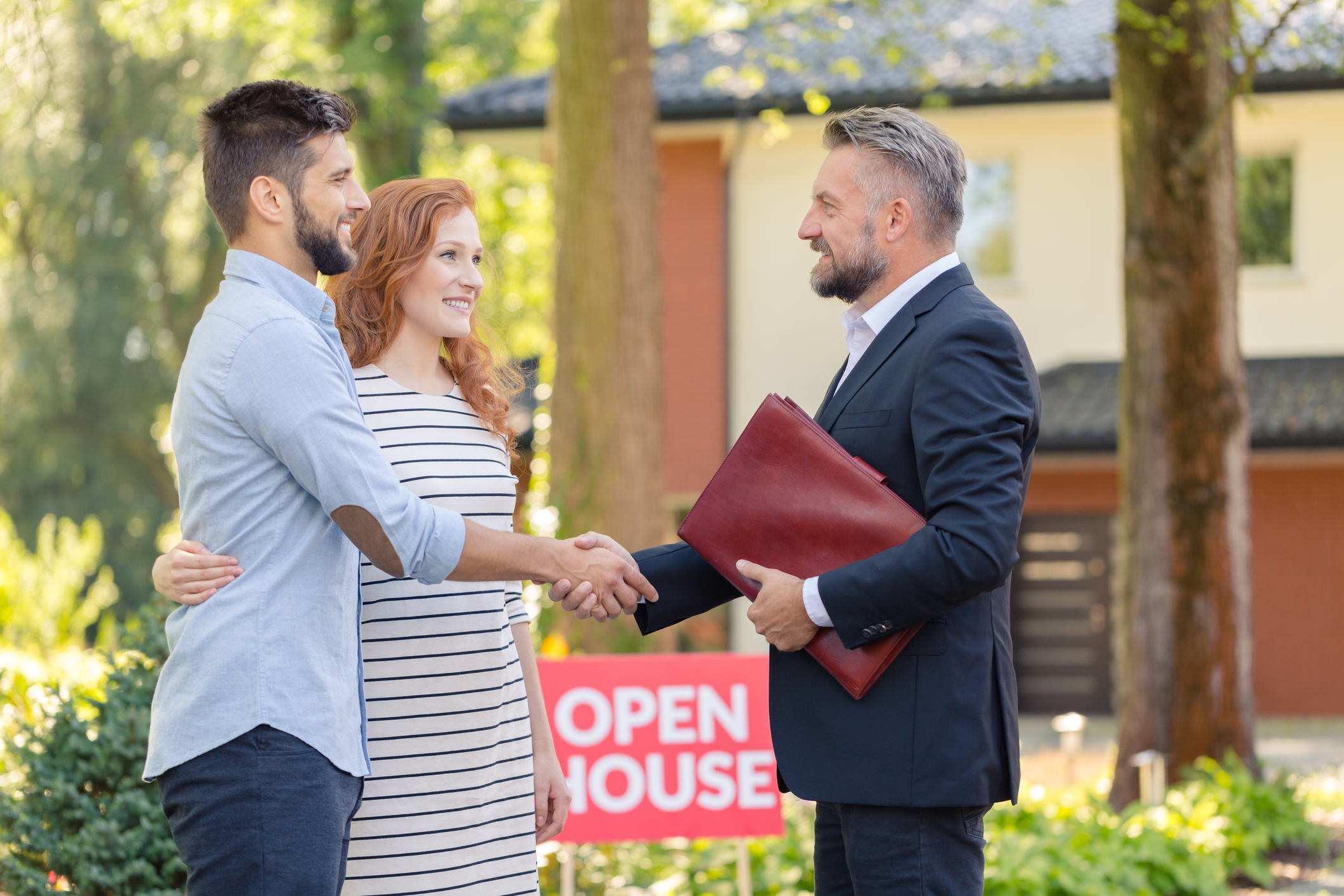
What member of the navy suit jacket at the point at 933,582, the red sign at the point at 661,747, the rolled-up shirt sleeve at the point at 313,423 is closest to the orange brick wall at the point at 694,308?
the red sign at the point at 661,747

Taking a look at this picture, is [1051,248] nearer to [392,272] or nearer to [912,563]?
[392,272]

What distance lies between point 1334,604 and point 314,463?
15.7 metres

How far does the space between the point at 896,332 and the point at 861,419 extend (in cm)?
19

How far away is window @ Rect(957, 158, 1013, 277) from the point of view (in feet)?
52.1

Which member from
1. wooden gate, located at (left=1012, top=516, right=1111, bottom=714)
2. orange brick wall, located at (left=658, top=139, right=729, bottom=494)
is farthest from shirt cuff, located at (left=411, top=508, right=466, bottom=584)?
wooden gate, located at (left=1012, top=516, right=1111, bottom=714)

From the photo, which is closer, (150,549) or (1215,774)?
(1215,774)

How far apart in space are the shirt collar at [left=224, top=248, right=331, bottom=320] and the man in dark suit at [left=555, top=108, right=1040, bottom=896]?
A: 99 cm

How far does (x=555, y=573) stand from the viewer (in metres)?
2.48

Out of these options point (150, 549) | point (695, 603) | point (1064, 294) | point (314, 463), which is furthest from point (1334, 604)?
point (150, 549)

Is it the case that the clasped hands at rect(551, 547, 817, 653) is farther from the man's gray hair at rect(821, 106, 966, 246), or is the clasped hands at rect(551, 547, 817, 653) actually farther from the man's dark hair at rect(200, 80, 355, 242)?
the man's dark hair at rect(200, 80, 355, 242)

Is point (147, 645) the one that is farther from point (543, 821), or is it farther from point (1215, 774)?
point (1215, 774)

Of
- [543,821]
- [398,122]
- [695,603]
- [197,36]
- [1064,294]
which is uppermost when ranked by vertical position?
[197,36]

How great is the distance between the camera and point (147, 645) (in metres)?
3.74

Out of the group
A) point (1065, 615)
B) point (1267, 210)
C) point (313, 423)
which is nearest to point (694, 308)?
→ point (1065, 615)
